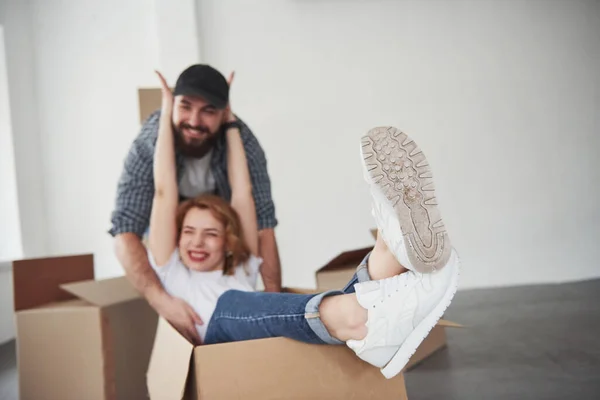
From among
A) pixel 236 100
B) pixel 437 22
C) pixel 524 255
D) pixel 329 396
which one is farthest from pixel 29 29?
pixel 524 255

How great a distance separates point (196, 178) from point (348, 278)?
1.77 feet

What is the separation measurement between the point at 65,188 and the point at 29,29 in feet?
2.57

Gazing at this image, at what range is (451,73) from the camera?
9.00 ft

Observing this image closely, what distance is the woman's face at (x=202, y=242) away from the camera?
4.44 feet

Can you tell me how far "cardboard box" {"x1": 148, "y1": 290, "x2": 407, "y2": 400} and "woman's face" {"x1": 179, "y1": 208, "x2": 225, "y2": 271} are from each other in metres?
0.46

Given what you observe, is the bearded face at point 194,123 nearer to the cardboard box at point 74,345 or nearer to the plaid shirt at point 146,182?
the plaid shirt at point 146,182

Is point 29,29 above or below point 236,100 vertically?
above

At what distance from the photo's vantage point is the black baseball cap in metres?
1.42

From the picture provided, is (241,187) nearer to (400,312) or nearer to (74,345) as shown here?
(74,345)

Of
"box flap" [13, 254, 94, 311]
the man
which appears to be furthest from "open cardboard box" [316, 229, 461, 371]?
"box flap" [13, 254, 94, 311]

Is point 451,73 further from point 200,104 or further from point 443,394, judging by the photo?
point 443,394

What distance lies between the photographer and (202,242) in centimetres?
136

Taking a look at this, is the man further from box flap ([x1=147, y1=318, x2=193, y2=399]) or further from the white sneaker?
the white sneaker

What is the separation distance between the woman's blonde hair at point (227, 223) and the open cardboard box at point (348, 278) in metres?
0.21
